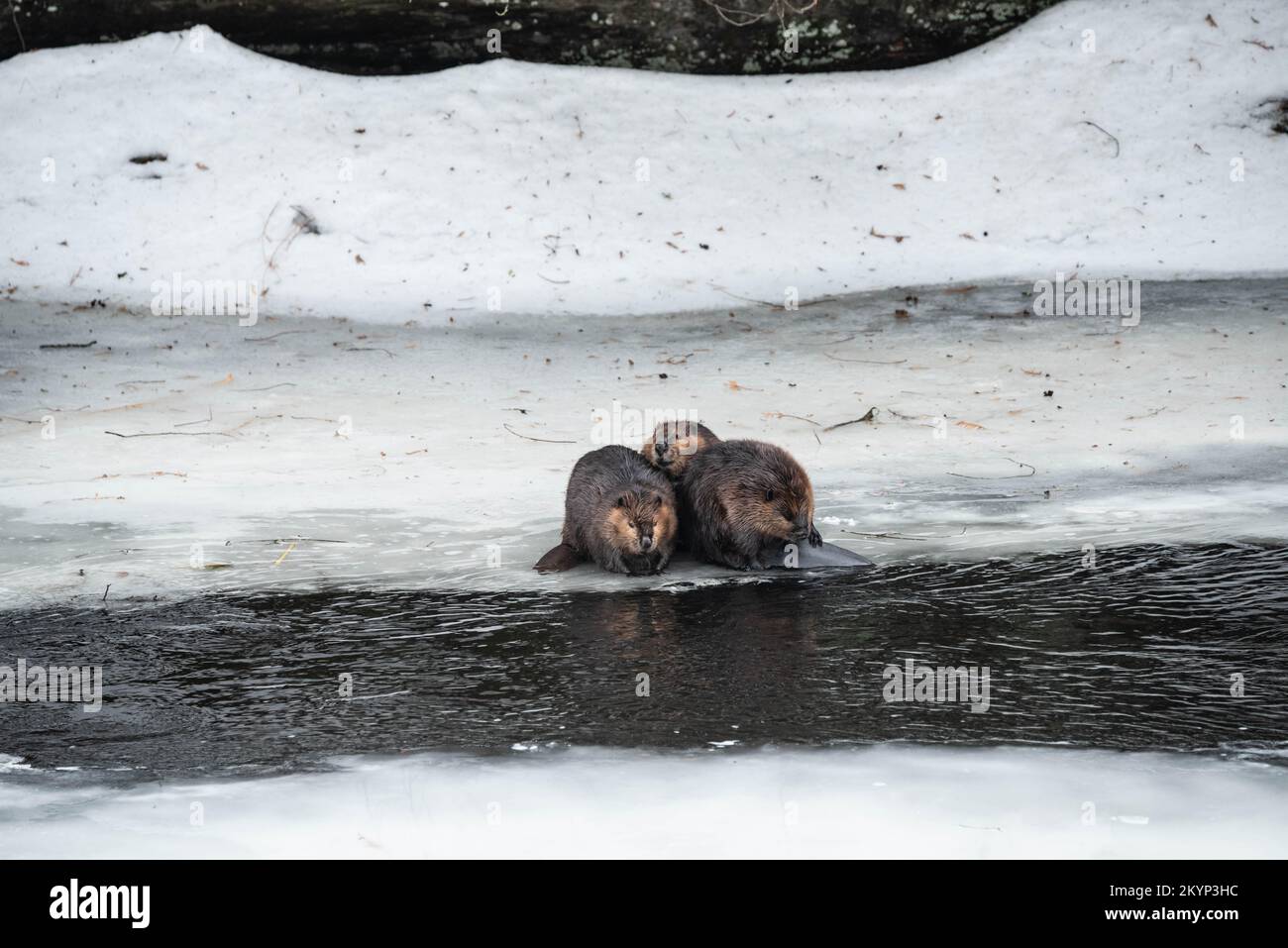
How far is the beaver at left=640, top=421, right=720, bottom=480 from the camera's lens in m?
6.14

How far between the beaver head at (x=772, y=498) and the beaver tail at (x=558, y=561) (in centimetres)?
68

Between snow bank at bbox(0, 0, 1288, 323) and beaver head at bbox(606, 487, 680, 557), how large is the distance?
6222 millimetres

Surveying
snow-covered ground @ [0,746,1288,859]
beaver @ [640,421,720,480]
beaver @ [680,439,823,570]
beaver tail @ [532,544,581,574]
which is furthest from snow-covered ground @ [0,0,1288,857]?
beaver @ [640,421,720,480]

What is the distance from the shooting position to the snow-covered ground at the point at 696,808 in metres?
3.20

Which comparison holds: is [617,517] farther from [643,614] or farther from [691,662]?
[691,662]

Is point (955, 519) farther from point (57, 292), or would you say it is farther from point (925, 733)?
point (57, 292)

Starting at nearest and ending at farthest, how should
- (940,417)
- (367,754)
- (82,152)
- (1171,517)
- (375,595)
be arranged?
1. (367,754)
2. (375,595)
3. (1171,517)
4. (940,417)
5. (82,152)

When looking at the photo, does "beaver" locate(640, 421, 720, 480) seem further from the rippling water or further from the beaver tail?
the rippling water

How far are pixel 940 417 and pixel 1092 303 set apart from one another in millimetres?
3447

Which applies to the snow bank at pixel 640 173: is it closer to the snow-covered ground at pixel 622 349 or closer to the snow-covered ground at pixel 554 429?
the snow-covered ground at pixel 622 349

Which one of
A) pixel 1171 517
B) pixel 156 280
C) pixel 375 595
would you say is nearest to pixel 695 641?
pixel 375 595

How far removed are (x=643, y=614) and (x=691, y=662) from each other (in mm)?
629

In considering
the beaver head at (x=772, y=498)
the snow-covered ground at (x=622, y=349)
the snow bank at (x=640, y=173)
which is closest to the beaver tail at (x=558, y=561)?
the snow-covered ground at (x=622, y=349)

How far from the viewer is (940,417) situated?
27.1ft
